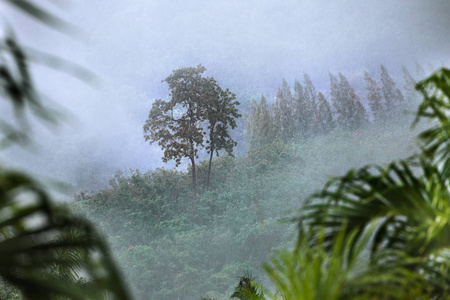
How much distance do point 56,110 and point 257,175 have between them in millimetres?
8582

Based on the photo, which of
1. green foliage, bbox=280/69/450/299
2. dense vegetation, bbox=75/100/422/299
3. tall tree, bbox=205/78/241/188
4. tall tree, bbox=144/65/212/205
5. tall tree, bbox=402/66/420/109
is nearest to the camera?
green foliage, bbox=280/69/450/299

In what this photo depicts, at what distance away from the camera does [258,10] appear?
35.0ft

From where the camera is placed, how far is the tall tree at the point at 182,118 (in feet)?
29.0

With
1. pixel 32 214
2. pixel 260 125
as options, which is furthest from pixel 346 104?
pixel 32 214

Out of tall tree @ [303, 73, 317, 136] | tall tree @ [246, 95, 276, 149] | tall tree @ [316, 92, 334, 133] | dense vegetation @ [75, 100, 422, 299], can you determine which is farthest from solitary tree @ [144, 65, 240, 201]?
tall tree @ [316, 92, 334, 133]

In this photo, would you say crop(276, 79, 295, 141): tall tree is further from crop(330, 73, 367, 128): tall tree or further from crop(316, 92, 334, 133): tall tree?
crop(330, 73, 367, 128): tall tree

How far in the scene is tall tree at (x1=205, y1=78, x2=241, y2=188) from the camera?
9039mm

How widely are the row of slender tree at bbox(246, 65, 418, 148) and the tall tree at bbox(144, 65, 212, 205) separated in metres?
1.36

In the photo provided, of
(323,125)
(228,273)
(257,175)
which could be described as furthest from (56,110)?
(323,125)

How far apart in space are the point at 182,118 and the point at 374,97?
439 cm

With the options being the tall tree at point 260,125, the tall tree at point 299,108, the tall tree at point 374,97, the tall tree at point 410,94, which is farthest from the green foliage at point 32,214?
the tall tree at point 410,94

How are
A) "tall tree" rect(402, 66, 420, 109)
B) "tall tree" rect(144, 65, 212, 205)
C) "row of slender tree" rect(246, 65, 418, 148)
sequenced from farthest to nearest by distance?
"row of slender tree" rect(246, 65, 418, 148), "tall tree" rect(402, 66, 420, 109), "tall tree" rect(144, 65, 212, 205)

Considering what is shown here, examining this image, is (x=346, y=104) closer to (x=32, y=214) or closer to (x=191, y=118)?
(x=191, y=118)

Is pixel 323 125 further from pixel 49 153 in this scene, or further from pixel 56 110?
pixel 56 110
